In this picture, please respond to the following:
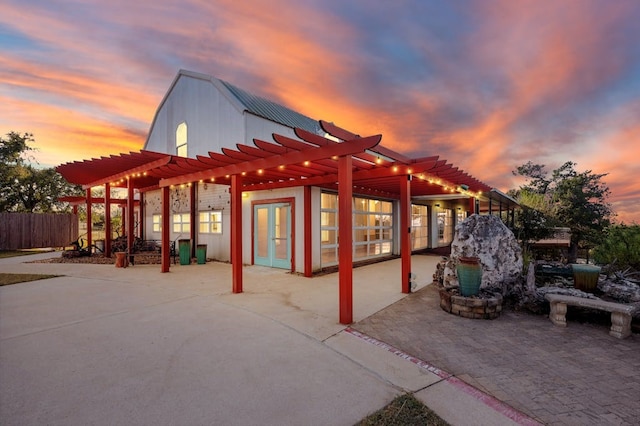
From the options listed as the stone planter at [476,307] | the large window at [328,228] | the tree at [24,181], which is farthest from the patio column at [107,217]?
the stone planter at [476,307]

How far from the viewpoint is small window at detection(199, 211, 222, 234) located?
11.0 m

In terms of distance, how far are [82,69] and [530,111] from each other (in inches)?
597

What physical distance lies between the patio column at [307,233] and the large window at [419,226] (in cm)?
726

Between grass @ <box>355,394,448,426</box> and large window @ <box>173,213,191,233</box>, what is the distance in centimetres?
1180

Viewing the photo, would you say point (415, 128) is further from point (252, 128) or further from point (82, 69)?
point (82, 69)

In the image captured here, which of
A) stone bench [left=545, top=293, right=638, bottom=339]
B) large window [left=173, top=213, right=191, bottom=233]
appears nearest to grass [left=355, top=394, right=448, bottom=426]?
stone bench [left=545, top=293, right=638, bottom=339]

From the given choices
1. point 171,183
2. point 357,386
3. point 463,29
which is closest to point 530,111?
point 463,29

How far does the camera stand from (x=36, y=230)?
1595 cm

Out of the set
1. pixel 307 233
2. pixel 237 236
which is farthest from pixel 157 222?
pixel 237 236

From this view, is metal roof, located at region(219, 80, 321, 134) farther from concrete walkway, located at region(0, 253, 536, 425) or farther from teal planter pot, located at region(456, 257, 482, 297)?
teal planter pot, located at region(456, 257, 482, 297)

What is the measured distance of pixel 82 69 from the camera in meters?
8.34

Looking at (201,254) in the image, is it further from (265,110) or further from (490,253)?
(490,253)

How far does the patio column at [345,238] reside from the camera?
432 cm

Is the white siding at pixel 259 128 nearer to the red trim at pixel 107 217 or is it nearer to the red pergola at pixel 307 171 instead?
the red pergola at pixel 307 171
